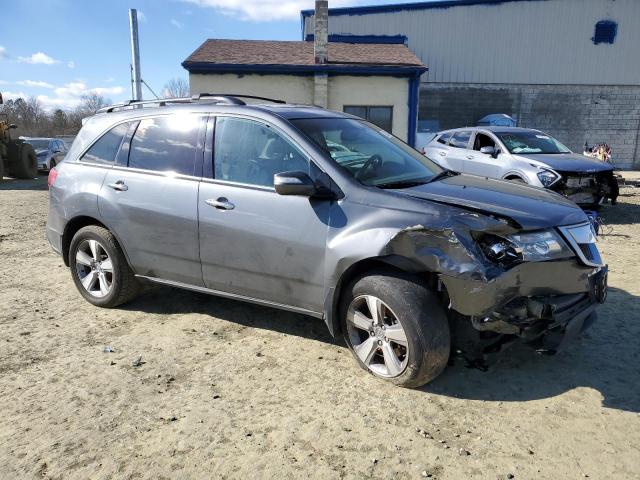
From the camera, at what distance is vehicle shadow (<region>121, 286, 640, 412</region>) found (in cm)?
316

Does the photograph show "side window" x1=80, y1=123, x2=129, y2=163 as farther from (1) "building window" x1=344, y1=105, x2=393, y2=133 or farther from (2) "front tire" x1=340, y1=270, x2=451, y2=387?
(1) "building window" x1=344, y1=105, x2=393, y2=133

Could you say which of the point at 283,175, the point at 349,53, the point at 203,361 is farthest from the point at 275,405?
the point at 349,53

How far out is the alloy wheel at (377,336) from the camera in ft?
10.3

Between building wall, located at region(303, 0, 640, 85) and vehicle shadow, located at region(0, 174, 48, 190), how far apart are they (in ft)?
45.5

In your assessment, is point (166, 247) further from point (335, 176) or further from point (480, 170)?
point (480, 170)

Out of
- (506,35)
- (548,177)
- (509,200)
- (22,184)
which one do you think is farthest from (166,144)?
(506,35)

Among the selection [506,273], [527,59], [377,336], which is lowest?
[377,336]

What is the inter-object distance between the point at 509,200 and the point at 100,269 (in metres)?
3.50

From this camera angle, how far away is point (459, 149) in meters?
10.2

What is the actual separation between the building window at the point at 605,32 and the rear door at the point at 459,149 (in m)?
18.9

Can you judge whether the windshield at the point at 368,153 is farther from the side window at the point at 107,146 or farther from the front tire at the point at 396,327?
the side window at the point at 107,146

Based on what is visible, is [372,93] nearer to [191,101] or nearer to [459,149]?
[459,149]

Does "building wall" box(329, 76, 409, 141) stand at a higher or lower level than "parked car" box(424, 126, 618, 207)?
higher

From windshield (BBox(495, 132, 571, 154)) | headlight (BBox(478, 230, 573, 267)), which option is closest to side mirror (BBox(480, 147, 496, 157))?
windshield (BBox(495, 132, 571, 154))
